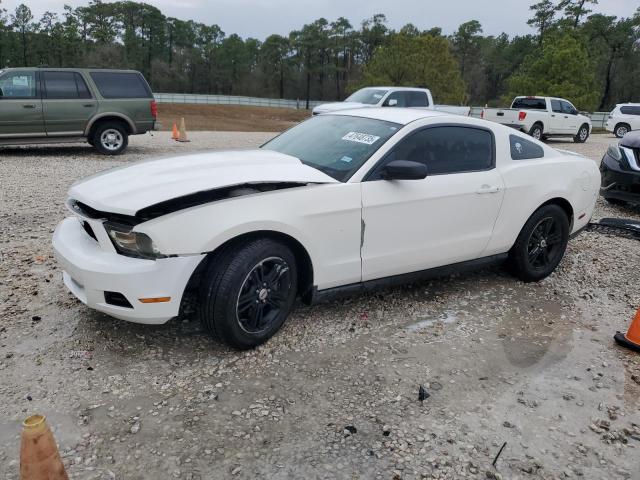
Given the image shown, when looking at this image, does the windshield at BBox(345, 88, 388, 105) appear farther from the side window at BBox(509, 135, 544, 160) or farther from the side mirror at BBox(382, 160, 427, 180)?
the side mirror at BBox(382, 160, 427, 180)

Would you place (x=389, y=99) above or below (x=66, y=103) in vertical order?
above

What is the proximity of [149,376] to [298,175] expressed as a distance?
5.23 ft

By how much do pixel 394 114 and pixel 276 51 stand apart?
70.9 meters

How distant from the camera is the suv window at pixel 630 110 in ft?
76.6

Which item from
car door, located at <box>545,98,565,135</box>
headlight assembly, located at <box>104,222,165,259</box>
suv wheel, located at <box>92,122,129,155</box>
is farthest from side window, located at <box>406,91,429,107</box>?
headlight assembly, located at <box>104,222,165,259</box>

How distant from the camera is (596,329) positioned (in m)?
4.06

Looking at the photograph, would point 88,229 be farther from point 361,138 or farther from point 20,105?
point 20,105

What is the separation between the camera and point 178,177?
3.29m

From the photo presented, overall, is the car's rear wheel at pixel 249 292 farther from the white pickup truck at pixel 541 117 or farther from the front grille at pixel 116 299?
the white pickup truck at pixel 541 117

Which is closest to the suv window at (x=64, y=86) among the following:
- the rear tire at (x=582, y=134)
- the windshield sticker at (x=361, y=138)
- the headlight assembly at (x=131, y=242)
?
the windshield sticker at (x=361, y=138)

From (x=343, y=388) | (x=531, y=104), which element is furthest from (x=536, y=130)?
(x=343, y=388)

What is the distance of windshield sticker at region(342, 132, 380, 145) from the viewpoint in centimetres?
388

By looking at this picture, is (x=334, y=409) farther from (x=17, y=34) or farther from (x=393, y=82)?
(x=17, y=34)

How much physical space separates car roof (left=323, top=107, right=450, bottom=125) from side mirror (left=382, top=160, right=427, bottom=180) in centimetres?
54
